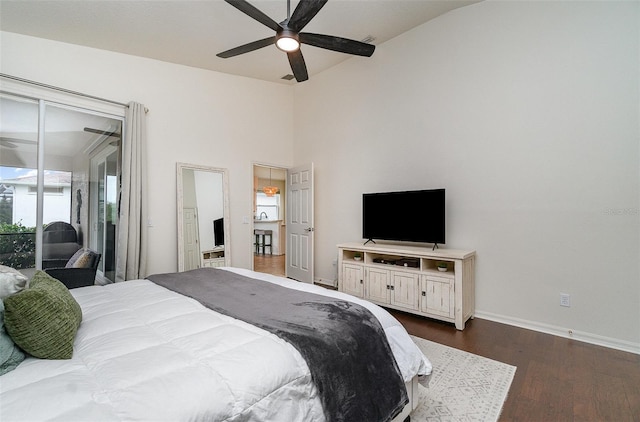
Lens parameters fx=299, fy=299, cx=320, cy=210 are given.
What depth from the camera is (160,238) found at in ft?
13.2

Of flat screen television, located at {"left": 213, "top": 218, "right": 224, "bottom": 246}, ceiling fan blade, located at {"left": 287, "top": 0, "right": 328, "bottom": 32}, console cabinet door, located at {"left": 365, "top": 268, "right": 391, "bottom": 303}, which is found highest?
Result: ceiling fan blade, located at {"left": 287, "top": 0, "right": 328, "bottom": 32}

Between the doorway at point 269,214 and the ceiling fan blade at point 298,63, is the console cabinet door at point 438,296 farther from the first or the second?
the doorway at point 269,214

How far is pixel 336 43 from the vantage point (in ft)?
8.83

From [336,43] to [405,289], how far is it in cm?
265

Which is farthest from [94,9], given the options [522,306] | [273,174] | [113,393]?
[273,174]

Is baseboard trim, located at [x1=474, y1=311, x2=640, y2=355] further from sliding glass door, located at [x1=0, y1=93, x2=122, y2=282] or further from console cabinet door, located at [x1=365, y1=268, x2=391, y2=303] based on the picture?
sliding glass door, located at [x1=0, y1=93, x2=122, y2=282]

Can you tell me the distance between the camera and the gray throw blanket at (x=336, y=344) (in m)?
1.17

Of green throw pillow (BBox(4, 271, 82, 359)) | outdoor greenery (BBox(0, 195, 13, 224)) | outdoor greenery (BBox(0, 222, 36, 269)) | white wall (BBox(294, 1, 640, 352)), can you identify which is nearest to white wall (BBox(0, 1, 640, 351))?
white wall (BBox(294, 1, 640, 352))

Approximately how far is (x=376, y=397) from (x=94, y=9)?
13.4ft

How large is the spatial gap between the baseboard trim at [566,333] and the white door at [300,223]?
8.48 ft

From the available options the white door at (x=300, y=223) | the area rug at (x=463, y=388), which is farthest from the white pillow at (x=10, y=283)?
the white door at (x=300, y=223)

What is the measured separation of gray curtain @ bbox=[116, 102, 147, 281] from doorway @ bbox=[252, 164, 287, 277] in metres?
4.51

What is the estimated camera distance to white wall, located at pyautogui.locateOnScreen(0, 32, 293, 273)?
132 inches

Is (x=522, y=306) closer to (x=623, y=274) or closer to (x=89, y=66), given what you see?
(x=623, y=274)
